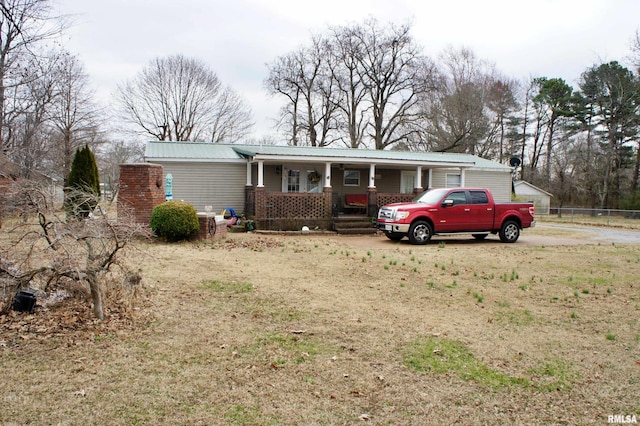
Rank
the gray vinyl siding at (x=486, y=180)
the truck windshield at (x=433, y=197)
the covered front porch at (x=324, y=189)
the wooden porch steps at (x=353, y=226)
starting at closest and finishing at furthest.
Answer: the truck windshield at (x=433, y=197)
the wooden porch steps at (x=353, y=226)
the covered front porch at (x=324, y=189)
the gray vinyl siding at (x=486, y=180)

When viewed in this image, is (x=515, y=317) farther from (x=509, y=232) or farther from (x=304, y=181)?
(x=304, y=181)

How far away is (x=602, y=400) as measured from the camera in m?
3.38

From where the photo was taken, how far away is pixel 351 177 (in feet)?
65.7

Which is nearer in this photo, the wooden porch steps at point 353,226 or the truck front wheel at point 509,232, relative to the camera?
the truck front wheel at point 509,232

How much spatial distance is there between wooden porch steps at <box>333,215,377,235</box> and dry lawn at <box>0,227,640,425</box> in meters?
7.70

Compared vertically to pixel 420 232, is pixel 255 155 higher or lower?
higher

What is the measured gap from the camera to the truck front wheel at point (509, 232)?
13.8 meters

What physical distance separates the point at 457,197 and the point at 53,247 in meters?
11.4

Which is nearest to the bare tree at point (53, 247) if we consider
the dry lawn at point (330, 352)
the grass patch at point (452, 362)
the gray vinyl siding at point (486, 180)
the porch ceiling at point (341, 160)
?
the dry lawn at point (330, 352)

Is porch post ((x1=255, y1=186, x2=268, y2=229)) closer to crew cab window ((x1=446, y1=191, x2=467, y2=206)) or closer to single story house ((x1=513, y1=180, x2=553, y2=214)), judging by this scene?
crew cab window ((x1=446, y1=191, x2=467, y2=206))

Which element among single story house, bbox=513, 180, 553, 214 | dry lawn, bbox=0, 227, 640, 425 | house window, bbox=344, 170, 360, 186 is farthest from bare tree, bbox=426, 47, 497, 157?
A: dry lawn, bbox=0, 227, 640, 425

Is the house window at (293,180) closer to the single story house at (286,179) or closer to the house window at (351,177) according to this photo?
the single story house at (286,179)

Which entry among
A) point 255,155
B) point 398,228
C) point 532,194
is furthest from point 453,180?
point 532,194

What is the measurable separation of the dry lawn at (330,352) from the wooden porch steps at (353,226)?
25.3 feet
